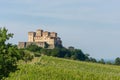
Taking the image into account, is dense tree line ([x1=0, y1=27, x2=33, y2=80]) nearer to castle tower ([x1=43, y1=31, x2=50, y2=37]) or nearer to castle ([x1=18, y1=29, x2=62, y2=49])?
castle ([x1=18, y1=29, x2=62, y2=49])

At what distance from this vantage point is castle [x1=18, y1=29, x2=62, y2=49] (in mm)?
131750

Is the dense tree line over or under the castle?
under

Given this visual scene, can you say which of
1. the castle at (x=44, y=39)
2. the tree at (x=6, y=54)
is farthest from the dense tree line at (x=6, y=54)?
the castle at (x=44, y=39)

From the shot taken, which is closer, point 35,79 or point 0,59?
point 0,59

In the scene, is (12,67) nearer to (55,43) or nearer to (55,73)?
(55,73)

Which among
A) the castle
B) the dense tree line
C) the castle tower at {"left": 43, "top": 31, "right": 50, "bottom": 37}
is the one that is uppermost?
the castle tower at {"left": 43, "top": 31, "right": 50, "bottom": 37}

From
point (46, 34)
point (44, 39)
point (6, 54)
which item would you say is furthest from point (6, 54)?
point (46, 34)

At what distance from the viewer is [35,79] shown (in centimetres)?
4369

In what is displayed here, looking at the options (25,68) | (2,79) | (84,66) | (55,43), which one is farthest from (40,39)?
(2,79)

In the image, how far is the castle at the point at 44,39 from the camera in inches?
5187

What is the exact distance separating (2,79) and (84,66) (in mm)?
38874

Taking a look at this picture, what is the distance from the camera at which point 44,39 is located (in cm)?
14012

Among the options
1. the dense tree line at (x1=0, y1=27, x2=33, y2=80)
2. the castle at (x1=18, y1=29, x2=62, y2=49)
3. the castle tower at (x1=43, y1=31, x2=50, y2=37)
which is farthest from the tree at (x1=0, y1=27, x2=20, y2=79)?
the castle tower at (x1=43, y1=31, x2=50, y2=37)

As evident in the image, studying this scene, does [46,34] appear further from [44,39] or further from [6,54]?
[6,54]
